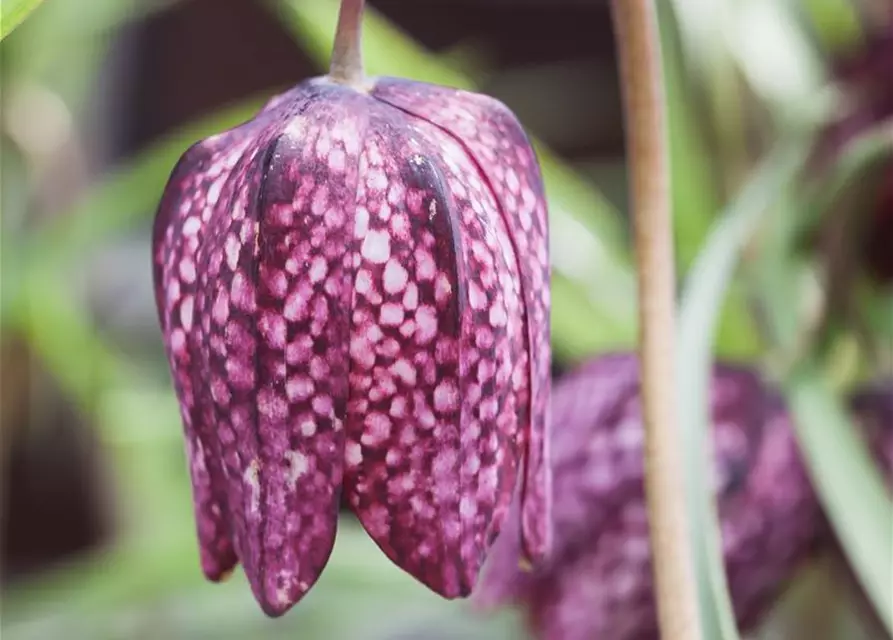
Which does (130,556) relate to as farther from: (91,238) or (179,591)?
(91,238)

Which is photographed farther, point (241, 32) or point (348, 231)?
point (241, 32)

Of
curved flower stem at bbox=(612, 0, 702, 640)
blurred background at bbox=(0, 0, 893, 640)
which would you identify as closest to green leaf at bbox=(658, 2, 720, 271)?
blurred background at bbox=(0, 0, 893, 640)

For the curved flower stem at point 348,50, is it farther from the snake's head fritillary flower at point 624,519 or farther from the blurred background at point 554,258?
the snake's head fritillary flower at point 624,519

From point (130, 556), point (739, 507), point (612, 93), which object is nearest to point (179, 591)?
point (130, 556)

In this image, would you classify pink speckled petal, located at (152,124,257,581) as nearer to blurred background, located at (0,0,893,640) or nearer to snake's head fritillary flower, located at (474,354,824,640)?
blurred background, located at (0,0,893,640)

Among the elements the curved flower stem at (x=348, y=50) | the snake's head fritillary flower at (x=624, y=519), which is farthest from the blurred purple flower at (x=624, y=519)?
the curved flower stem at (x=348, y=50)

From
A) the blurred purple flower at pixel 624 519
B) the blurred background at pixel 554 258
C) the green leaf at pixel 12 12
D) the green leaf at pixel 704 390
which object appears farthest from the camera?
the blurred background at pixel 554 258
